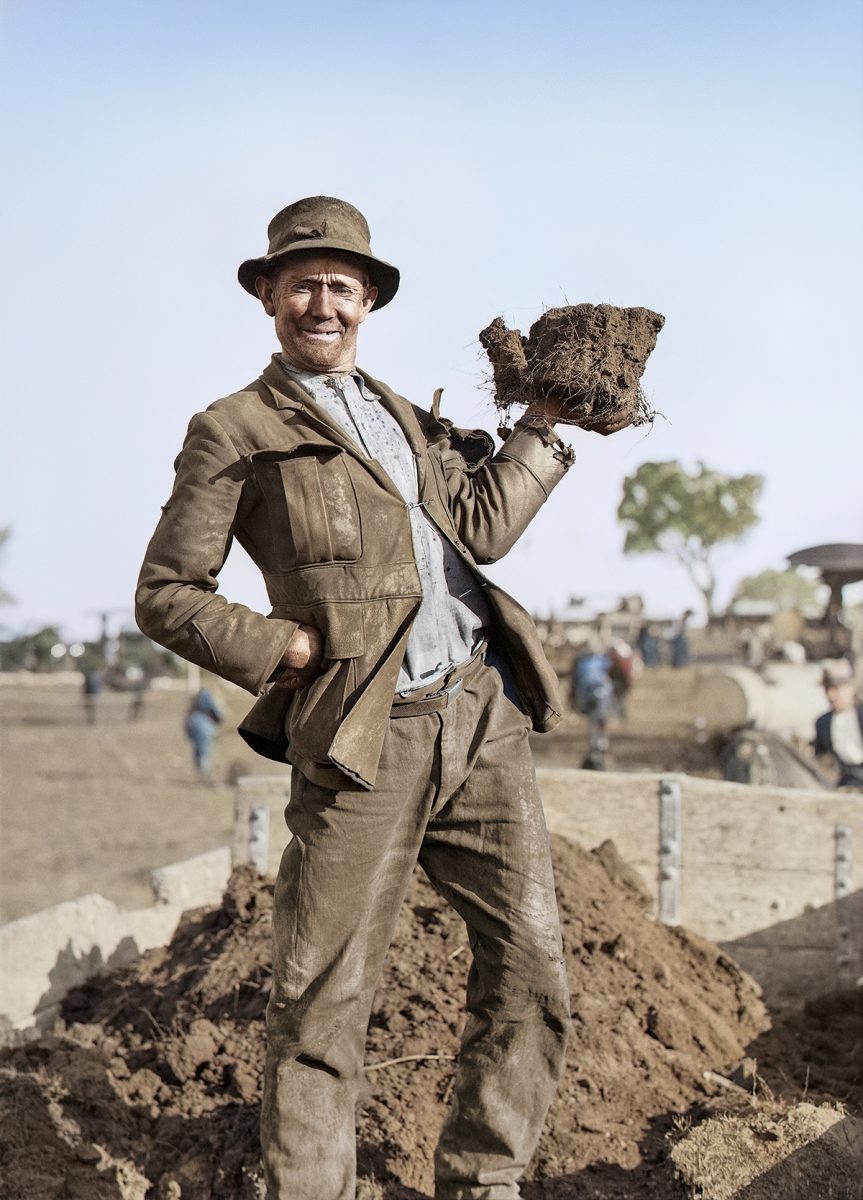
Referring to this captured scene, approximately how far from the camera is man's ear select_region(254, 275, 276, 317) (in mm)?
2865

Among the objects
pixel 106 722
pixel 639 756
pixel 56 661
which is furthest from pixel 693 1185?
pixel 56 661

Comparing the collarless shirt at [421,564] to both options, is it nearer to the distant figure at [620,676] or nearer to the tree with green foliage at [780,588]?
the distant figure at [620,676]

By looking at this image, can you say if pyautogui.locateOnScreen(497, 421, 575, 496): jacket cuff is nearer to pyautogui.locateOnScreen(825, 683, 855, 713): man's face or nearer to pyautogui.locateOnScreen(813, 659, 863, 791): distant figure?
pyautogui.locateOnScreen(813, 659, 863, 791): distant figure

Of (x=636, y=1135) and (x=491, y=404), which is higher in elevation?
(x=491, y=404)

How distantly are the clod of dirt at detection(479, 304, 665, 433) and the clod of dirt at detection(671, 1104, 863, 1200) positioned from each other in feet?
5.95

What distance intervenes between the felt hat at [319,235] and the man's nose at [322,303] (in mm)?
83

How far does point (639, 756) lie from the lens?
50.5ft

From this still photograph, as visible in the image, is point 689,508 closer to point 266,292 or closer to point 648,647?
point 648,647

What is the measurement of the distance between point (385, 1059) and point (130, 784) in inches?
504

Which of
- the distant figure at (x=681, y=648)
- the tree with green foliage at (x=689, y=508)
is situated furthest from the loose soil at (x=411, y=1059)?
the tree with green foliage at (x=689, y=508)

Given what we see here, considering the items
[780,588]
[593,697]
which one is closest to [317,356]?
[593,697]

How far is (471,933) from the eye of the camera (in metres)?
2.88

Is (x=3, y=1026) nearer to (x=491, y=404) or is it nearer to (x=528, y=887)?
(x=528, y=887)

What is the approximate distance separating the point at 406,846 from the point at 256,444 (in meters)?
0.93
